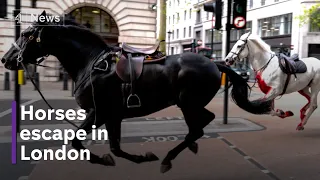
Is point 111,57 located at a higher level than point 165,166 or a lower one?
higher

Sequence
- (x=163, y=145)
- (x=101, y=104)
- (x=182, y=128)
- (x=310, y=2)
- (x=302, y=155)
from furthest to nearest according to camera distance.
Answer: (x=310, y=2) → (x=182, y=128) → (x=163, y=145) → (x=302, y=155) → (x=101, y=104)

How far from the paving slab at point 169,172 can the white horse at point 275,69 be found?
6.79 ft

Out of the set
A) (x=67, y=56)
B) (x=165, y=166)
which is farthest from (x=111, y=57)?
(x=165, y=166)

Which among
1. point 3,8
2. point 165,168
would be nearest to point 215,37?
point 3,8

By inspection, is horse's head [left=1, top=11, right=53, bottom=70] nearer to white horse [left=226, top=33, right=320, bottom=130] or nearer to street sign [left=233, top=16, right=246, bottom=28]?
white horse [left=226, top=33, right=320, bottom=130]

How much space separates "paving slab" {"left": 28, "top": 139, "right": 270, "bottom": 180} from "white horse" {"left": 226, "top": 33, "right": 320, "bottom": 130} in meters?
2.07

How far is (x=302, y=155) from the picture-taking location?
535 centimetres

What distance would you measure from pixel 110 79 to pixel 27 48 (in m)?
1.02

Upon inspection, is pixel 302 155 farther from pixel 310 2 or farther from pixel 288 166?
pixel 310 2

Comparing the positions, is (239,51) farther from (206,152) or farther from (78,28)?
(78,28)

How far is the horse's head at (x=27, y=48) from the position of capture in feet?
11.8

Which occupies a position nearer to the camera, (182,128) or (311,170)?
(311,170)

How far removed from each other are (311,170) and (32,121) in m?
6.35

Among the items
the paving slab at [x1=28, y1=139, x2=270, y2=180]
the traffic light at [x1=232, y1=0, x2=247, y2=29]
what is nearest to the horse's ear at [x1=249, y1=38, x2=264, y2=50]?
the traffic light at [x1=232, y1=0, x2=247, y2=29]
